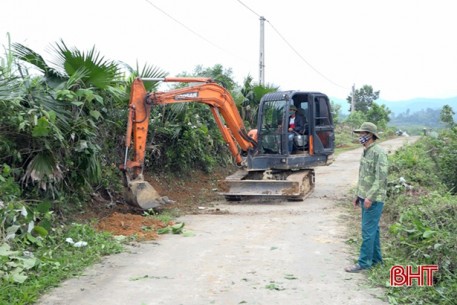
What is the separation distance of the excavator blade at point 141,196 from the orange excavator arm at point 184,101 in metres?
0.27

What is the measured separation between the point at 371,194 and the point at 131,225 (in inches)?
174

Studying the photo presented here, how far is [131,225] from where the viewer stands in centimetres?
898

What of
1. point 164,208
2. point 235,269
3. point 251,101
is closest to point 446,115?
point 251,101

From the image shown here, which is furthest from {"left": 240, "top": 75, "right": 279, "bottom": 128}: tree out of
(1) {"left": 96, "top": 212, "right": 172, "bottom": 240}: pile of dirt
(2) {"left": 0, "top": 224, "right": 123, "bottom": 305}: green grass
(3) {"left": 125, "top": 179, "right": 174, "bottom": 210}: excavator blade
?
(2) {"left": 0, "top": 224, "right": 123, "bottom": 305}: green grass

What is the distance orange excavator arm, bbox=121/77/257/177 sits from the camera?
33.0ft

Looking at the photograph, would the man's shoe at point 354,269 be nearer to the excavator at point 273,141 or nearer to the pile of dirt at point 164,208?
the pile of dirt at point 164,208

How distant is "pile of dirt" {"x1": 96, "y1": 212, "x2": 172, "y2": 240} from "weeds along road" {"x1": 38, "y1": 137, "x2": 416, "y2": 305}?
36cm

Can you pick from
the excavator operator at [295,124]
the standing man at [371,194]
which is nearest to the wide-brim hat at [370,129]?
the standing man at [371,194]

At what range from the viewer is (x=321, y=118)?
43.3ft

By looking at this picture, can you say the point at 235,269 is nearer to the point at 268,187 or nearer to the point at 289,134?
the point at 268,187

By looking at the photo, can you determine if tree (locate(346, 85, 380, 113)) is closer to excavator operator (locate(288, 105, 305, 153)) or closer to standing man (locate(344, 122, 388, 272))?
excavator operator (locate(288, 105, 305, 153))

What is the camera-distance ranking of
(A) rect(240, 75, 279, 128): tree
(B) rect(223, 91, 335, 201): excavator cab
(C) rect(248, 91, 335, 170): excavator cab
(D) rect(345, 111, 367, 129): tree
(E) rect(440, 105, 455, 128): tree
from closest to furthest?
(B) rect(223, 91, 335, 201): excavator cab
(C) rect(248, 91, 335, 170): excavator cab
(A) rect(240, 75, 279, 128): tree
(E) rect(440, 105, 455, 128): tree
(D) rect(345, 111, 367, 129): tree

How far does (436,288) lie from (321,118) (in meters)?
7.98

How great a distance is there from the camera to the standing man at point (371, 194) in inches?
255
